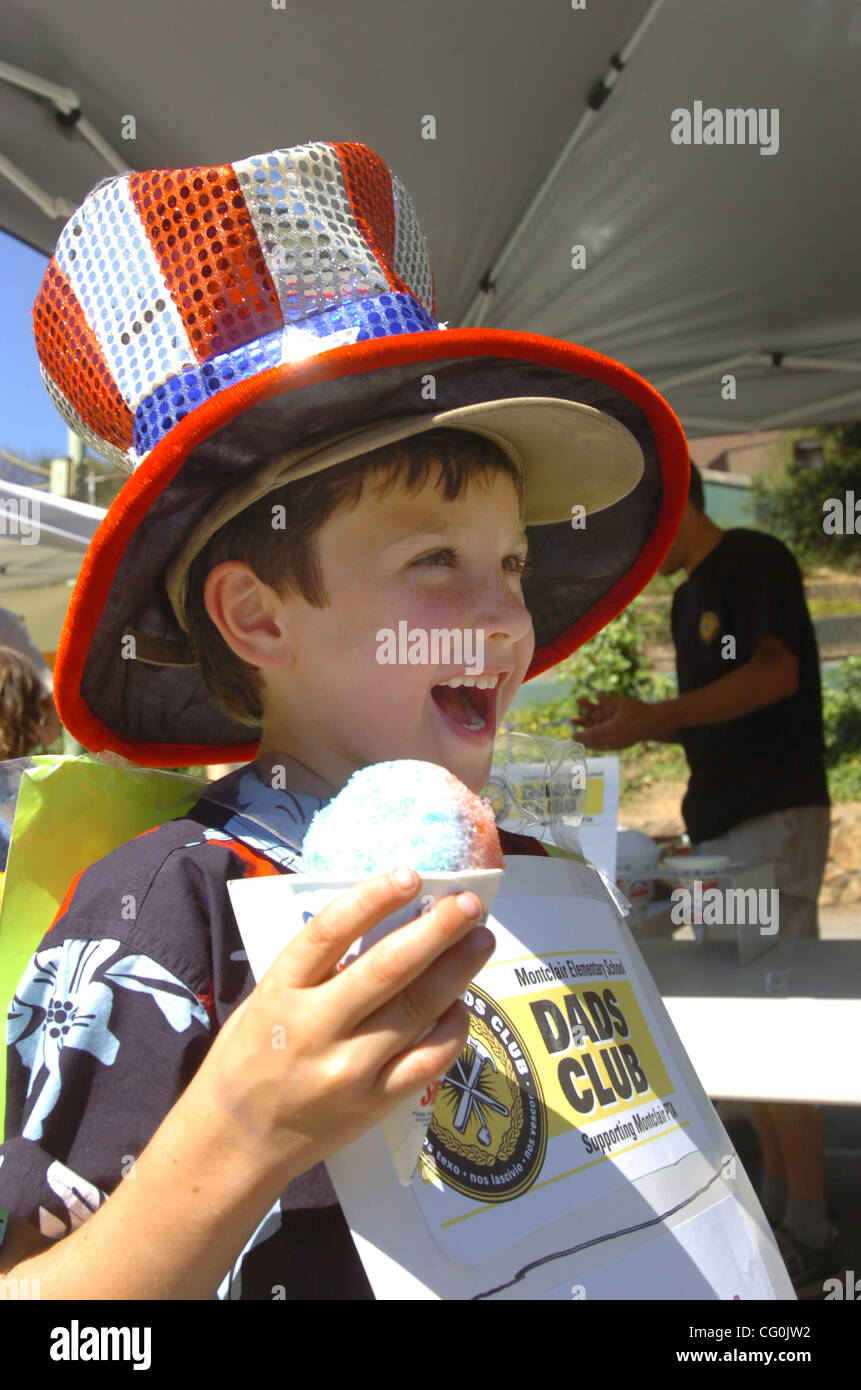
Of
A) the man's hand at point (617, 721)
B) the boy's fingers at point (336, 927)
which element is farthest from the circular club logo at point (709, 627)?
the boy's fingers at point (336, 927)

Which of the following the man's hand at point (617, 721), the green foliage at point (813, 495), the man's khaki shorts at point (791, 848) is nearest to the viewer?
the man's hand at point (617, 721)

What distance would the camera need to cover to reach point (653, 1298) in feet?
3.25

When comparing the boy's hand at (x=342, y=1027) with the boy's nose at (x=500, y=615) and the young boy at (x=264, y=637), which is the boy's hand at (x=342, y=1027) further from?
the boy's nose at (x=500, y=615)

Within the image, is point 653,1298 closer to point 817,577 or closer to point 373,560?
point 373,560

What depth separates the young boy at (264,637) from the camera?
0.77 metres

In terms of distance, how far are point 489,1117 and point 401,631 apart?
0.50 metres

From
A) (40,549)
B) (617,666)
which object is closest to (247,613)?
(40,549)

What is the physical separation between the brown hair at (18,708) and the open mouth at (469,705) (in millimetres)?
2134

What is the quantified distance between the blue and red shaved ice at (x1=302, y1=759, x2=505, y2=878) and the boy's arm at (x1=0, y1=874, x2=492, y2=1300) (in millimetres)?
68

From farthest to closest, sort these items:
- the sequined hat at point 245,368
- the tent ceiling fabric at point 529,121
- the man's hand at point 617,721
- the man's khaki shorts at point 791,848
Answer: the man's khaki shorts at point 791,848
the man's hand at point 617,721
the tent ceiling fabric at point 529,121
the sequined hat at point 245,368

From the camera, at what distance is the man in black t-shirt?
132 inches

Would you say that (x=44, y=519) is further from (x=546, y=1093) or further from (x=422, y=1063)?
(x=422, y=1063)

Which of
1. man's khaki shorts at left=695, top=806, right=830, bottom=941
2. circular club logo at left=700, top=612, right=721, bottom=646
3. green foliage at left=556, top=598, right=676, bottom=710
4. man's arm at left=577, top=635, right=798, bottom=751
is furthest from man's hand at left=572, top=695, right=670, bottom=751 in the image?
green foliage at left=556, top=598, right=676, bottom=710
